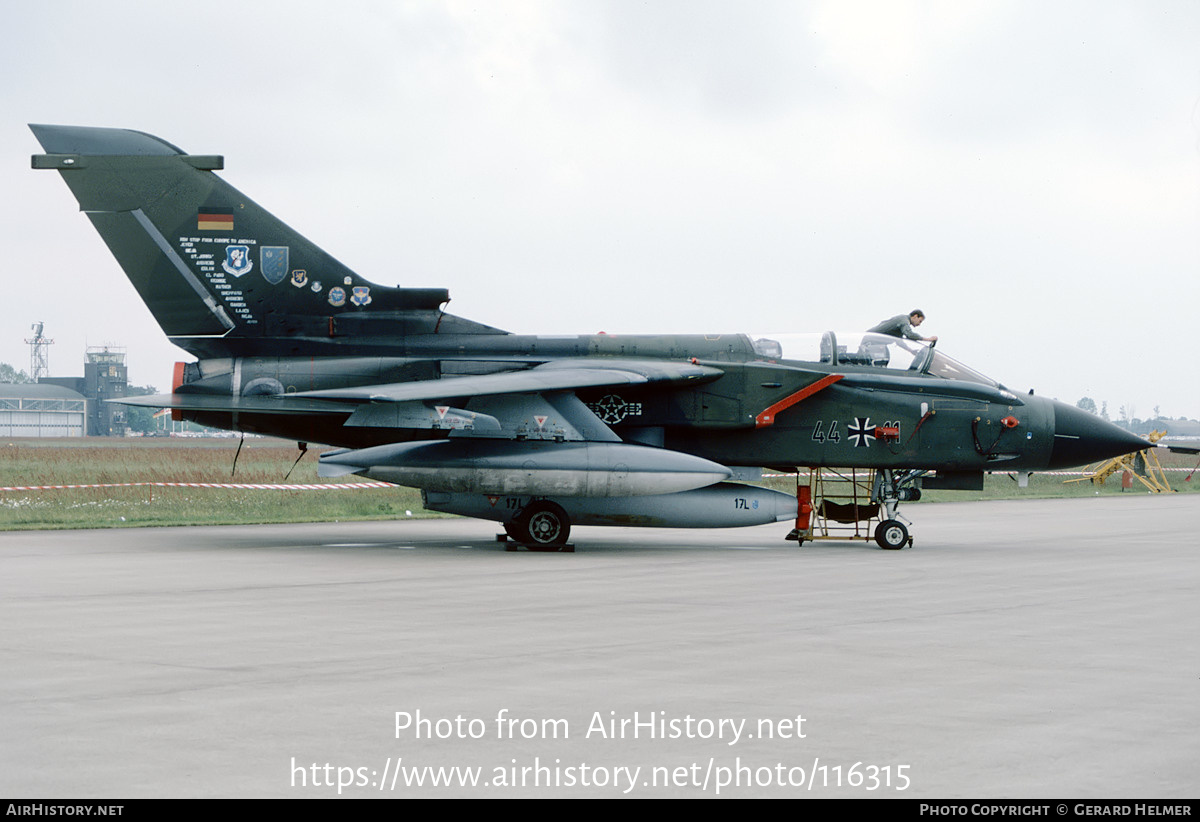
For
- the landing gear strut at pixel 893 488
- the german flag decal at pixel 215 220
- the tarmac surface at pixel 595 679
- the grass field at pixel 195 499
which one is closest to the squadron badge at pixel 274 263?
the german flag decal at pixel 215 220

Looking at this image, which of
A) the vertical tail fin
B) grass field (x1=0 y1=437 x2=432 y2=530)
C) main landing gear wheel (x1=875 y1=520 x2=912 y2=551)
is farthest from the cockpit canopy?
grass field (x1=0 y1=437 x2=432 y2=530)

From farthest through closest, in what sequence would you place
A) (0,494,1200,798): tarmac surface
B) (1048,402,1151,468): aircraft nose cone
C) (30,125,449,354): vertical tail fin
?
(1048,402,1151,468): aircraft nose cone, (30,125,449,354): vertical tail fin, (0,494,1200,798): tarmac surface

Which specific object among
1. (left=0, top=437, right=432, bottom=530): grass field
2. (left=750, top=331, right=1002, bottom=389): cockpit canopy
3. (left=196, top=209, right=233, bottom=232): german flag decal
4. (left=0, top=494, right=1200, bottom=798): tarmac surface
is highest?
(left=196, top=209, right=233, bottom=232): german flag decal

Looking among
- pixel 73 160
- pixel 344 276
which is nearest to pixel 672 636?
pixel 344 276

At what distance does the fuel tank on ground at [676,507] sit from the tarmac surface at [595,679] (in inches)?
94.5

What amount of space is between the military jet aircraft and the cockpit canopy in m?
0.03

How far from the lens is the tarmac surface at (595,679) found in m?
5.11

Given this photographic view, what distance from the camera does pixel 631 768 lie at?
5.20 m

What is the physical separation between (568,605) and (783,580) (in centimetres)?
306

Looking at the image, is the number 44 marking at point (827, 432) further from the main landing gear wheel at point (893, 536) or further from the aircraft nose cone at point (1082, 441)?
the aircraft nose cone at point (1082, 441)

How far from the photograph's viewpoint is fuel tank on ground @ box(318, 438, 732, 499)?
1623 cm

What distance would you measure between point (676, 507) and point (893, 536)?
3060 millimetres

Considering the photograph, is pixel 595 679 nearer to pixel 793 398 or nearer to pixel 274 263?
pixel 793 398

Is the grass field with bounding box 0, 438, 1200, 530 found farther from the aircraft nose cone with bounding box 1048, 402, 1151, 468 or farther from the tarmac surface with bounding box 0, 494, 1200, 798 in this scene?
the aircraft nose cone with bounding box 1048, 402, 1151, 468
